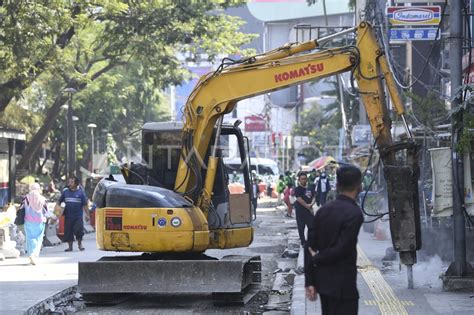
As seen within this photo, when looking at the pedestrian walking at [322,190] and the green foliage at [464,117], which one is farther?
the pedestrian walking at [322,190]

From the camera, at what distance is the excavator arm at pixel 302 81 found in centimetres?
1154

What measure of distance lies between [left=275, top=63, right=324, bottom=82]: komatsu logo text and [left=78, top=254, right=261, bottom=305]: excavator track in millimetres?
2638

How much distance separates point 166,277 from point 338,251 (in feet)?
18.6

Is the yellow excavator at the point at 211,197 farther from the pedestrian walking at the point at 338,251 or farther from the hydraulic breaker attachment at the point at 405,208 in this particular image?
the pedestrian walking at the point at 338,251

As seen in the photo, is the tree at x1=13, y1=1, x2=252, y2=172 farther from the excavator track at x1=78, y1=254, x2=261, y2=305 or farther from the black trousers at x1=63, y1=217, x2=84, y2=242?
the excavator track at x1=78, y1=254, x2=261, y2=305

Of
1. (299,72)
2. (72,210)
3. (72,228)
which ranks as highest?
(299,72)

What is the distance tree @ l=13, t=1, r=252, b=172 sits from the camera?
28.3 meters

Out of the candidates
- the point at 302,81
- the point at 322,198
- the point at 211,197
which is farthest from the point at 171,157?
the point at 322,198

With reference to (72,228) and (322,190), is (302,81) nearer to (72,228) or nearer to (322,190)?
(72,228)

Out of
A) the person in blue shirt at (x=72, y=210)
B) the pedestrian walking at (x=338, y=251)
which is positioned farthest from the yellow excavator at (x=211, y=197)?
the person in blue shirt at (x=72, y=210)

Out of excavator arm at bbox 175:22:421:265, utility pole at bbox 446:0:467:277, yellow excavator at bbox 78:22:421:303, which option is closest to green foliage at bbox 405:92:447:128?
utility pole at bbox 446:0:467:277

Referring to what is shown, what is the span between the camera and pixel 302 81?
12328 mm

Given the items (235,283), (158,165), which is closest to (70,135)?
(158,165)

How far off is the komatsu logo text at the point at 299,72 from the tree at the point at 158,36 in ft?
47.2
